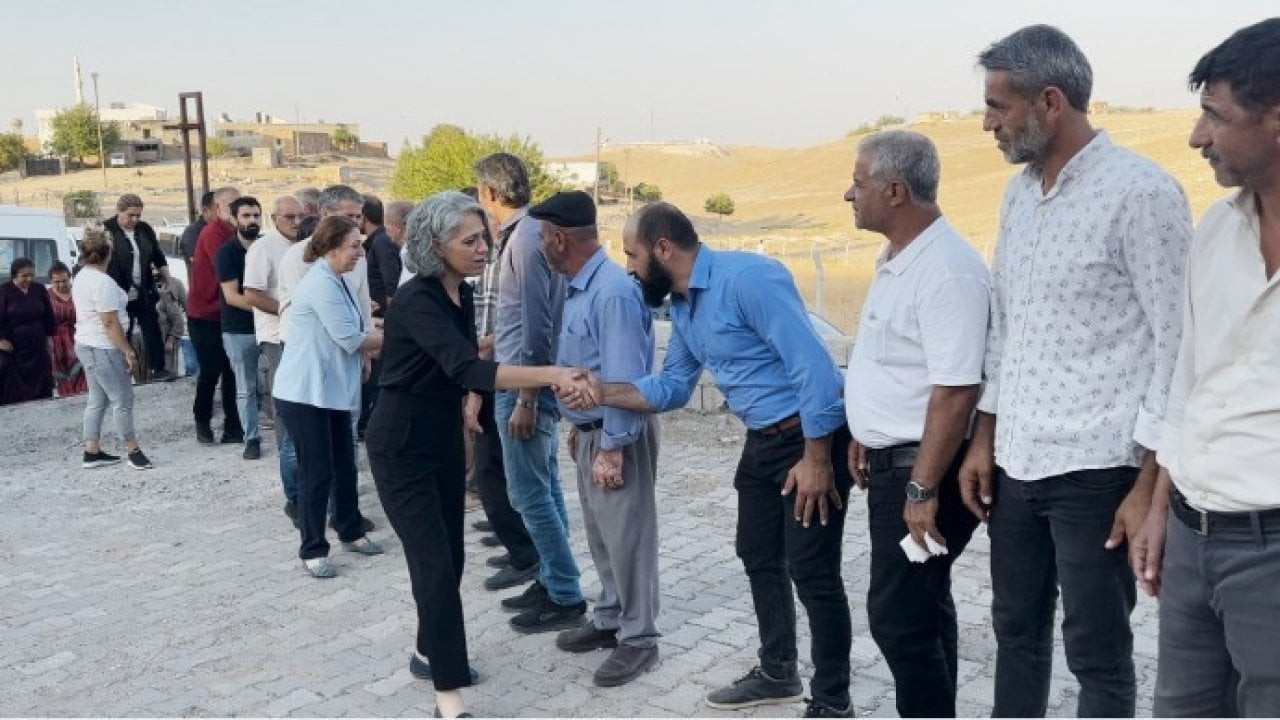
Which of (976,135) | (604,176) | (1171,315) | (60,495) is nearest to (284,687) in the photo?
(1171,315)

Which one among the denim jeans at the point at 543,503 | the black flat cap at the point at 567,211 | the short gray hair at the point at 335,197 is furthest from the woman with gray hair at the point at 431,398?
the short gray hair at the point at 335,197

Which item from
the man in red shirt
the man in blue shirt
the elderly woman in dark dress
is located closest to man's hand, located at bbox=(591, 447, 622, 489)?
the man in blue shirt

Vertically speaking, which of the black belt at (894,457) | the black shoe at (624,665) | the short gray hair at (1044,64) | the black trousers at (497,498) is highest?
the short gray hair at (1044,64)

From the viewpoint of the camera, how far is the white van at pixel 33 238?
14273 mm

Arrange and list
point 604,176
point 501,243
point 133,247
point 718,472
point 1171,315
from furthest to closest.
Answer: point 604,176
point 133,247
point 718,472
point 501,243
point 1171,315

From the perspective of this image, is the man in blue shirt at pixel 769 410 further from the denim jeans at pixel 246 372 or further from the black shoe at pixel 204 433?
the black shoe at pixel 204 433

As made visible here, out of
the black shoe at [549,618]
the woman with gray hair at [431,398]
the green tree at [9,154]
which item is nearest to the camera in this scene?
the woman with gray hair at [431,398]

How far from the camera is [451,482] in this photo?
14.3 ft

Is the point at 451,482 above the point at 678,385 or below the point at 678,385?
below

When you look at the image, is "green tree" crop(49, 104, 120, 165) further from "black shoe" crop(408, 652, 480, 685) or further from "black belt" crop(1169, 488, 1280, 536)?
"black belt" crop(1169, 488, 1280, 536)

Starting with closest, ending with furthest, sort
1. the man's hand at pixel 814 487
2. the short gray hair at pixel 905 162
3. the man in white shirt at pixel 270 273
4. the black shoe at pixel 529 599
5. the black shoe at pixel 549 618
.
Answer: the short gray hair at pixel 905 162 → the man's hand at pixel 814 487 → the black shoe at pixel 549 618 → the black shoe at pixel 529 599 → the man in white shirt at pixel 270 273

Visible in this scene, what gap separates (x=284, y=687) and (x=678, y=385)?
2.07 meters

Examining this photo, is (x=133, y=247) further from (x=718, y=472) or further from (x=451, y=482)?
(x=451, y=482)

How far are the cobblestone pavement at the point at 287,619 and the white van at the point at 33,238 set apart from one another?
7.21 metres
